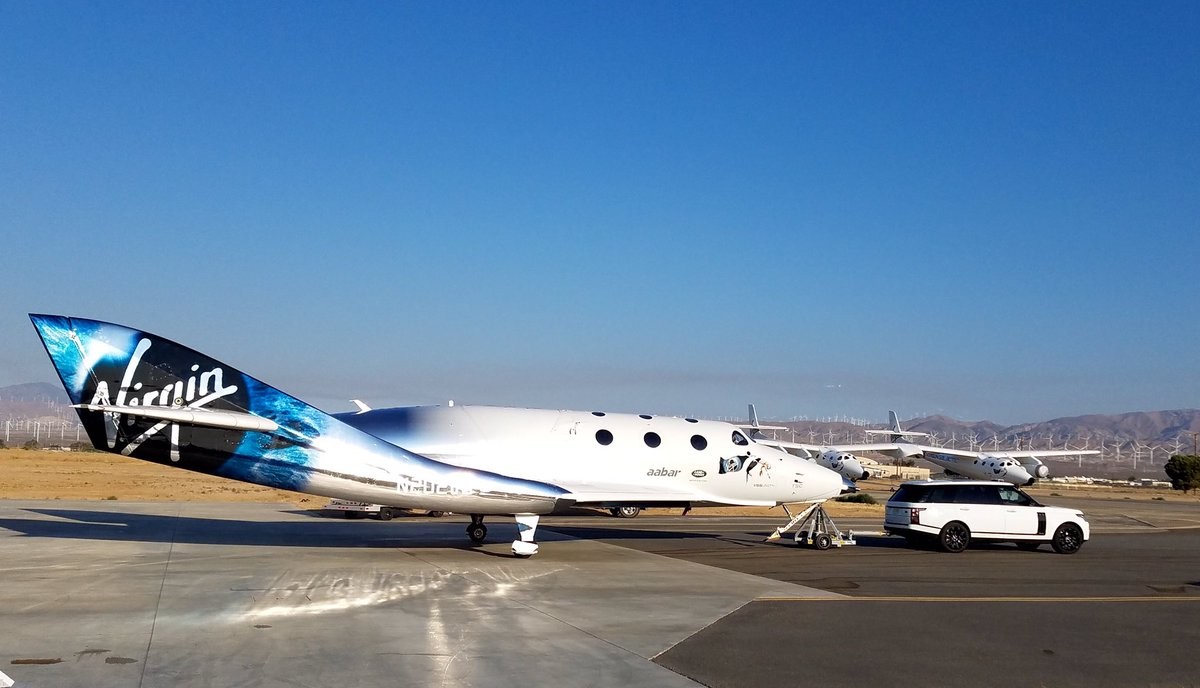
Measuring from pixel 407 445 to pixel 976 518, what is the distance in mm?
14427

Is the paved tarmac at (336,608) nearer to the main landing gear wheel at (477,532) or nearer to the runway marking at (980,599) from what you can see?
the main landing gear wheel at (477,532)

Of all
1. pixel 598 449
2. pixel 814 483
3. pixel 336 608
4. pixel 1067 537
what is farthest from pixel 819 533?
pixel 336 608

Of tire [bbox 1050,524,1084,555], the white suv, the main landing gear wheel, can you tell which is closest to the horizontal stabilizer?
the main landing gear wheel

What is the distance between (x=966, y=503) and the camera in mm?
24812

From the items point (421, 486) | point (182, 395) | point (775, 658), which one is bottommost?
point (775, 658)

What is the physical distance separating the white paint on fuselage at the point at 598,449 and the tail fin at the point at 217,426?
913 mm

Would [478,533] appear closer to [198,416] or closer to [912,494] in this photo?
[198,416]

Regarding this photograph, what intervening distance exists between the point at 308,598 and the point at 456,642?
403cm

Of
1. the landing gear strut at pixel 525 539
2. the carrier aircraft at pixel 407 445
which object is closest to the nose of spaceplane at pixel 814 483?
the carrier aircraft at pixel 407 445

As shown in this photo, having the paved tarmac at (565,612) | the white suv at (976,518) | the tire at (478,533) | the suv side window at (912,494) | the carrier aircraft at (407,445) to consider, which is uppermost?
the carrier aircraft at (407,445)

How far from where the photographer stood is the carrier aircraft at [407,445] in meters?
18.3

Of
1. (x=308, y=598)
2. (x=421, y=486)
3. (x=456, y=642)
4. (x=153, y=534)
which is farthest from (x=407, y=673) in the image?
(x=153, y=534)

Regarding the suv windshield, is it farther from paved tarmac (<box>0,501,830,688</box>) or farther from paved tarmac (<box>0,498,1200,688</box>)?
paved tarmac (<box>0,501,830,688</box>)

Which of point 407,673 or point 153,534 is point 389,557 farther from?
point 407,673
